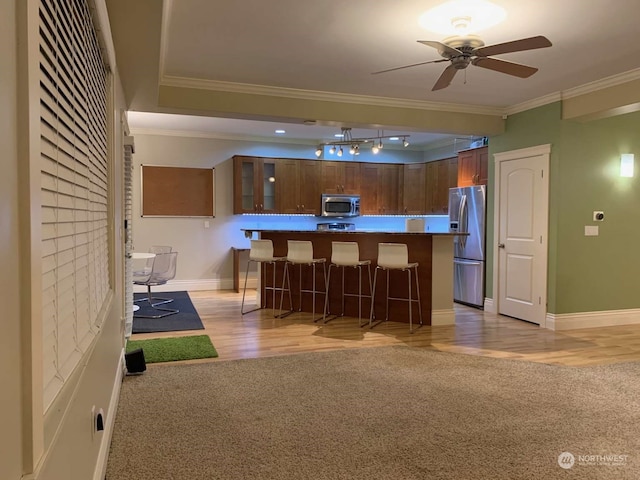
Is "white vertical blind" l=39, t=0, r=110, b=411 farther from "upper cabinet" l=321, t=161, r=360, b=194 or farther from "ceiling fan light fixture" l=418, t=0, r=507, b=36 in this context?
"upper cabinet" l=321, t=161, r=360, b=194

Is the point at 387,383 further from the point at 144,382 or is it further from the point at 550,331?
the point at 550,331

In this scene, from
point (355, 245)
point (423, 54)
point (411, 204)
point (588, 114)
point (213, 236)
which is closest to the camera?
point (423, 54)

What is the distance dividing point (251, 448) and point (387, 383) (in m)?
1.34

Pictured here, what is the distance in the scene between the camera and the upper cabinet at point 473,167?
661 cm

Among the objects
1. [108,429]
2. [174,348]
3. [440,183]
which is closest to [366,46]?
[174,348]

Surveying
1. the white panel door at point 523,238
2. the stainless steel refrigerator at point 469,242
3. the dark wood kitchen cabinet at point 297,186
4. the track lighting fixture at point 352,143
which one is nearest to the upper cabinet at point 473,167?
the stainless steel refrigerator at point 469,242

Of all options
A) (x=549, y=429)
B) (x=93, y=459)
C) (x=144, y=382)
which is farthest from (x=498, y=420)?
(x=144, y=382)

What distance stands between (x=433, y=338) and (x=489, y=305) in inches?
71.7

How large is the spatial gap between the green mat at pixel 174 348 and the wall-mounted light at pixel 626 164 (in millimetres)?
5059

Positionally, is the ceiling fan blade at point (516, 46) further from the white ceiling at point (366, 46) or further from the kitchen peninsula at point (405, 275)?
the kitchen peninsula at point (405, 275)

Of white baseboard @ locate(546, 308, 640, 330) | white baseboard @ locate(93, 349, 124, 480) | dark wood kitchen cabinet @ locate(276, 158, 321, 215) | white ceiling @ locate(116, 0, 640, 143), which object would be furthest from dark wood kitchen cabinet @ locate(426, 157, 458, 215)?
white baseboard @ locate(93, 349, 124, 480)

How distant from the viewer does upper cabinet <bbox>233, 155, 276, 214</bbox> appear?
8.06 metres

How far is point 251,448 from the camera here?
2537 mm

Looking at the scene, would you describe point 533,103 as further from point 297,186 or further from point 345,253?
point 297,186
